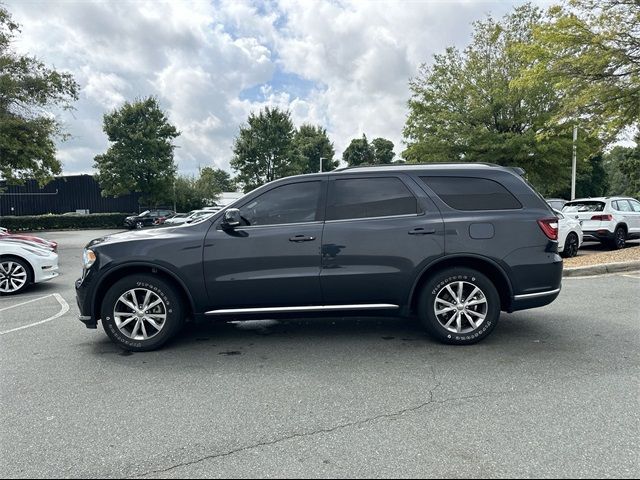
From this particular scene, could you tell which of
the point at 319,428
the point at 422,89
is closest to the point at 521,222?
the point at 319,428

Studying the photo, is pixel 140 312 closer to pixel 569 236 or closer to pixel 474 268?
pixel 474 268

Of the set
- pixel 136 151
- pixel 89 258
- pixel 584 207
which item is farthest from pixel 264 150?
pixel 89 258

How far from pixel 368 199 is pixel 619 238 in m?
10.9

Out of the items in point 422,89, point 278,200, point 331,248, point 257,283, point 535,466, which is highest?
point 422,89

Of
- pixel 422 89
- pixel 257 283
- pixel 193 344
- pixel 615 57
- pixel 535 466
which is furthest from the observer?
pixel 422 89

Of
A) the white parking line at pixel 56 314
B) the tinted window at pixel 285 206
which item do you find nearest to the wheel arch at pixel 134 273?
the tinted window at pixel 285 206

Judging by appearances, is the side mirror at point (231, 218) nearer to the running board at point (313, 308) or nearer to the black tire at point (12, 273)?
the running board at point (313, 308)

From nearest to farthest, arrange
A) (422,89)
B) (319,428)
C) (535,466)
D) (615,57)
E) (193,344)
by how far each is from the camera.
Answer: (535,466)
(319,428)
(193,344)
(615,57)
(422,89)

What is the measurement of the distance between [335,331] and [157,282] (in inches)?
81.2

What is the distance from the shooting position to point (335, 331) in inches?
204

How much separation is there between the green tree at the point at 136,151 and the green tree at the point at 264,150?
6235mm

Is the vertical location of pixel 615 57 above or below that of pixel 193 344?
above

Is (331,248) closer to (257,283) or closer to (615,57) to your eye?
(257,283)

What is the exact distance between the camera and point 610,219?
1210cm
